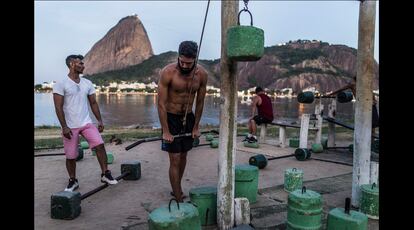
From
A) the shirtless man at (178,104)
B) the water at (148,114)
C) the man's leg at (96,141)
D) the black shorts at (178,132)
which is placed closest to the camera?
the shirtless man at (178,104)

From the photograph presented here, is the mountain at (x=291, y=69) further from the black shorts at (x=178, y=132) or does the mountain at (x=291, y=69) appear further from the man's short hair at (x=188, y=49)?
the man's short hair at (x=188, y=49)

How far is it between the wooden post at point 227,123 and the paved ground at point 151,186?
440 mm

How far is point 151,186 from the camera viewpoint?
5094mm

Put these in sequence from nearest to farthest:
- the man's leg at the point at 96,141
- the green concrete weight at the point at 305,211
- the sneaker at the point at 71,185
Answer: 1. the green concrete weight at the point at 305,211
2. the sneaker at the point at 71,185
3. the man's leg at the point at 96,141

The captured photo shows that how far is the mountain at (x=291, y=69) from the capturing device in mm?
143000

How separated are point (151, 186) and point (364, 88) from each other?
322cm

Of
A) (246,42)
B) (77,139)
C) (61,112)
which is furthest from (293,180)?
(61,112)

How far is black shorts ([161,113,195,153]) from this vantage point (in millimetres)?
4008

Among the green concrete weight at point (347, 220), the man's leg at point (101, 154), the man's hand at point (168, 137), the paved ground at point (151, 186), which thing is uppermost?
the man's hand at point (168, 137)

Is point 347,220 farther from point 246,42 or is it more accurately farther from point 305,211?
point 246,42

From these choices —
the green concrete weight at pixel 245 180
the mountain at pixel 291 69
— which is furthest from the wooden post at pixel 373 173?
the mountain at pixel 291 69
